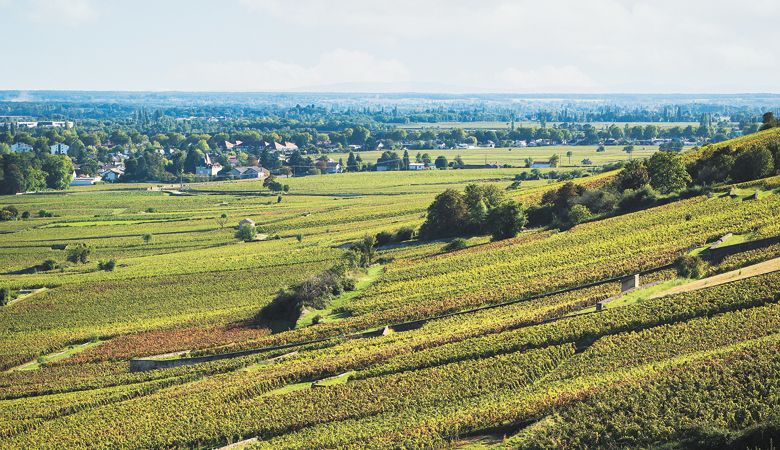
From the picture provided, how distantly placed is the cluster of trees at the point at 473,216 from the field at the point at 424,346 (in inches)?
58.2

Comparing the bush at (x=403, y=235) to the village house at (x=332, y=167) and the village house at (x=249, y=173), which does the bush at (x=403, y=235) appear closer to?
the village house at (x=249, y=173)

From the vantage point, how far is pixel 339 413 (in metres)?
34.2

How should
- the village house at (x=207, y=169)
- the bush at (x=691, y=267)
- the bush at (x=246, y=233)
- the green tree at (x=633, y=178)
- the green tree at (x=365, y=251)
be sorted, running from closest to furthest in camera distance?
the bush at (x=691, y=267) → the green tree at (x=365, y=251) → the green tree at (x=633, y=178) → the bush at (x=246, y=233) → the village house at (x=207, y=169)

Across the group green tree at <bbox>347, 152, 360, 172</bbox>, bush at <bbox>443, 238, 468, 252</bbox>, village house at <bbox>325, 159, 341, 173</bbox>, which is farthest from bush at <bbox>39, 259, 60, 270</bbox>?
green tree at <bbox>347, 152, 360, 172</bbox>

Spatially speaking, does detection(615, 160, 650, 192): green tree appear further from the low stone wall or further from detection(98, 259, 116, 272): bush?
detection(98, 259, 116, 272): bush

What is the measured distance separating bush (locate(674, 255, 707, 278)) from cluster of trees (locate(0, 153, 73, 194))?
116 metres

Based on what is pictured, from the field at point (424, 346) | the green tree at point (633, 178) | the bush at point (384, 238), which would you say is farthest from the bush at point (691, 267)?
the bush at point (384, 238)

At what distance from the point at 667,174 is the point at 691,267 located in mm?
30090

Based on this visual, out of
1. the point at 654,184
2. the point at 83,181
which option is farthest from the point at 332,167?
the point at 654,184

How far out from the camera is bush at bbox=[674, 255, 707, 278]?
140 feet

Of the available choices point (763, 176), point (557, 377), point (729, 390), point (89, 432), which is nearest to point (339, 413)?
point (557, 377)

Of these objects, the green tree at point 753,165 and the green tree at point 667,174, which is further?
the green tree at point 667,174

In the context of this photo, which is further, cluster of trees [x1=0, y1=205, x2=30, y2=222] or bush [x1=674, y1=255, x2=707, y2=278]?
cluster of trees [x1=0, y1=205, x2=30, y2=222]

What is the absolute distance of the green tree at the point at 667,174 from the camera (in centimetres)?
7131
